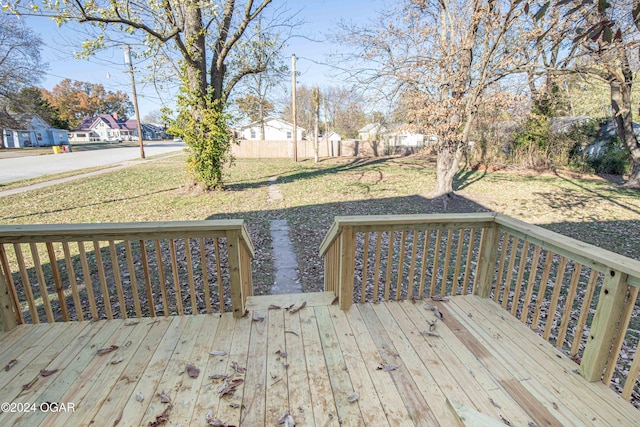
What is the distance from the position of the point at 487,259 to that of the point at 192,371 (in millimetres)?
2745

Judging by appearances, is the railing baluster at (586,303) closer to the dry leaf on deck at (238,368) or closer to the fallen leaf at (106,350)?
the dry leaf on deck at (238,368)

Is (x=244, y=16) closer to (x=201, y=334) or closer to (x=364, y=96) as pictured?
(x=364, y=96)

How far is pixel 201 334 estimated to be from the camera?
2527 mm

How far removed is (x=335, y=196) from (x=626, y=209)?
287 inches

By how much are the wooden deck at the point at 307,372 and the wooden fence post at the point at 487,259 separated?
1.05 ft

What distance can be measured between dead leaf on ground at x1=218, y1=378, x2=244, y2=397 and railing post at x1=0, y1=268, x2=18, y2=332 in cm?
201

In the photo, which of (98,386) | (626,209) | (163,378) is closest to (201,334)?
(163,378)

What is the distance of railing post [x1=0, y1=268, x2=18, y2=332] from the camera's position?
2.49 m

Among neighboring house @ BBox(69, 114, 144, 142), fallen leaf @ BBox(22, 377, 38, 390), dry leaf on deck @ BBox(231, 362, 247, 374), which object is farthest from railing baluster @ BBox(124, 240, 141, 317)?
neighboring house @ BBox(69, 114, 144, 142)

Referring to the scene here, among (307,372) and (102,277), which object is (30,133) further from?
(307,372)

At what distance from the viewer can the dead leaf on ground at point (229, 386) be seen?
6.35 feet

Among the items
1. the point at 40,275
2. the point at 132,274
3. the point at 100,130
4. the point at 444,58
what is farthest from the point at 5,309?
the point at 100,130

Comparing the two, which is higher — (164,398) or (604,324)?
(604,324)

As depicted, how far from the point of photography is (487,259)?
3049 mm
